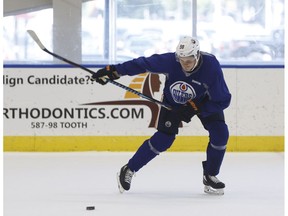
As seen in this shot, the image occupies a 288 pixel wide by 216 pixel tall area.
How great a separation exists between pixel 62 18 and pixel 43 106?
90 cm

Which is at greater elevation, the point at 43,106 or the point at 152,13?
the point at 152,13

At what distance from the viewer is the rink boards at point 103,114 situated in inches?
267

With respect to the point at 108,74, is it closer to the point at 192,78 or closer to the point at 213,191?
the point at 192,78

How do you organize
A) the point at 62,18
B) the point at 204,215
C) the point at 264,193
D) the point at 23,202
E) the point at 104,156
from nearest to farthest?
1. the point at 204,215
2. the point at 23,202
3. the point at 264,193
4. the point at 104,156
5. the point at 62,18

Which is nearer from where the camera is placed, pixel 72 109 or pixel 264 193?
pixel 264 193

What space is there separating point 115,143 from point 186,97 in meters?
2.44

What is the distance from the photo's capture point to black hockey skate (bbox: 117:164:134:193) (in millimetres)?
4500

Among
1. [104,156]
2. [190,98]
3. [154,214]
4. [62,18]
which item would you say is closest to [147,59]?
[190,98]

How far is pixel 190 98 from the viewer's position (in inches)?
174

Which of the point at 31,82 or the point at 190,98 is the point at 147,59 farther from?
the point at 31,82

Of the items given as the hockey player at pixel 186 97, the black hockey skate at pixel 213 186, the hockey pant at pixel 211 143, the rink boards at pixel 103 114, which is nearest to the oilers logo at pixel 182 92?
the hockey player at pixel 186 97

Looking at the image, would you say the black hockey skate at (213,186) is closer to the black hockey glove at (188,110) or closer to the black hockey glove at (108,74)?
the black hockey glove at (188,110)

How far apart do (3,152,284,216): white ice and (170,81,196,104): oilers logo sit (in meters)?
0.54

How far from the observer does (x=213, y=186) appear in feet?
14.8
